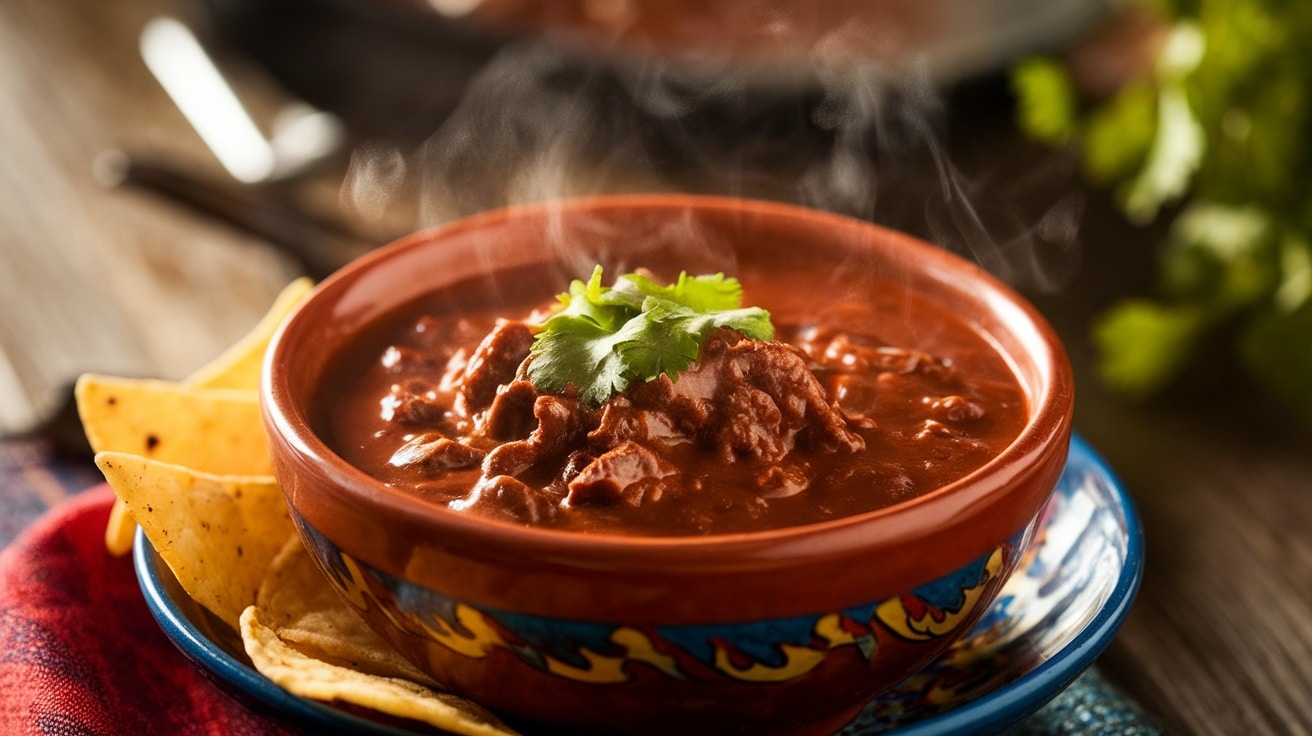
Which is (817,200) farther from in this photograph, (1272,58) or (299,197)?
(299,197)

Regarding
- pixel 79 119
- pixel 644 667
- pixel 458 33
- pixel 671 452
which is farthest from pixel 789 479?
pixel 79 119

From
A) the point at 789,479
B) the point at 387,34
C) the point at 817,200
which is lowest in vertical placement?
the point at 817,200

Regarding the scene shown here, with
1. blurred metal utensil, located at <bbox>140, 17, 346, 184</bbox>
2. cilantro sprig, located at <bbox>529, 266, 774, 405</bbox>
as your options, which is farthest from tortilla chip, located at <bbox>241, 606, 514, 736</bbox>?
blurred metal utensil, located at <bbox>140, 17, 346, 184</bbox>

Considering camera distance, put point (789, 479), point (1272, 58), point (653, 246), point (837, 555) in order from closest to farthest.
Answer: point (837, 555) < point (789, 479) < point (653, 246) < point (1272, 58)

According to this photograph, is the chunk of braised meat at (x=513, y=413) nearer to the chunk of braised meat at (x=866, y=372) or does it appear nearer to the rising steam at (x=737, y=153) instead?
the chunk of braised meat at (x=866, y=372)

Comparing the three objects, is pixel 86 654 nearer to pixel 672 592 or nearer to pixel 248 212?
pixel 672 592

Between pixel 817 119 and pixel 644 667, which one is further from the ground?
pixel 644 667

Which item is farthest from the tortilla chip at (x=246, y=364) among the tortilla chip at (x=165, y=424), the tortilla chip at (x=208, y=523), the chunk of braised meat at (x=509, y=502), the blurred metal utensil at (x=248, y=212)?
the blurred metal utensil at (x=248, y=212)
